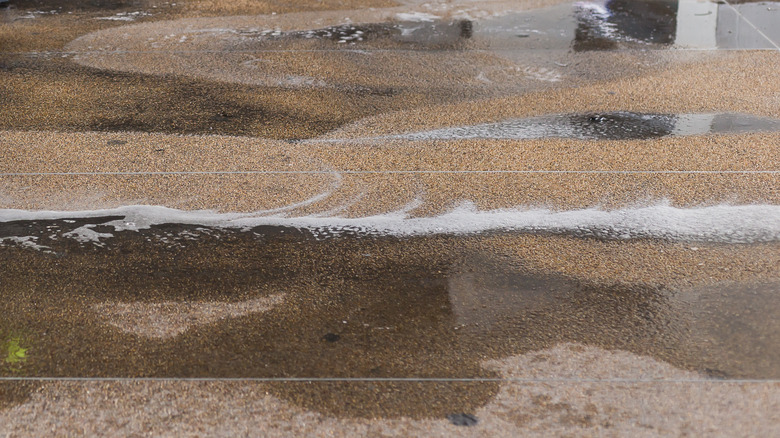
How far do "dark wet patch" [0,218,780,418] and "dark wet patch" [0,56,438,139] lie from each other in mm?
1357

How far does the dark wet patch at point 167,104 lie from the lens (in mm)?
4648

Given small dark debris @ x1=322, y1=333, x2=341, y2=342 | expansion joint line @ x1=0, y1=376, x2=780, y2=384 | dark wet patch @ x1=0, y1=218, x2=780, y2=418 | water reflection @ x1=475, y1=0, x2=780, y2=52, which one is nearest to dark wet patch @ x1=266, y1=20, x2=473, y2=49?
water reflection @ x1=475, y1=0, x2=780, y2=52

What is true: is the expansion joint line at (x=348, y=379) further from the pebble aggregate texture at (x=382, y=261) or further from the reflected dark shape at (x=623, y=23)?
the reflected dark shape at (x=623, y=23)

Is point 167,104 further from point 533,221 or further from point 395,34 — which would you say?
point 533,221

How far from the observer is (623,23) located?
6.72 meters

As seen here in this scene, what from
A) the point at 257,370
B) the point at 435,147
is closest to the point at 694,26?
the point at 435,147

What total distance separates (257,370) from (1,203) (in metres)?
1.90

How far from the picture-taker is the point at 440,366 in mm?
2639

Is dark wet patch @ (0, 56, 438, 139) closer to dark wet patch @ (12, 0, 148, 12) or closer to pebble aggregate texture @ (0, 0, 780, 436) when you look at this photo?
pebble aggregate texture @ (0, 0, 780, 436)

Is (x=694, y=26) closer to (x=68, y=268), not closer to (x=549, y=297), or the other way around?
(x=549, y=297)

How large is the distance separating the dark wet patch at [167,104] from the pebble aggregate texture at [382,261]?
0.07 ft

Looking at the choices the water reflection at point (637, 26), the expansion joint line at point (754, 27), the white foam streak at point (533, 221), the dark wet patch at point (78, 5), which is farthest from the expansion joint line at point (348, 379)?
the dark wet patch at point (78, 5)

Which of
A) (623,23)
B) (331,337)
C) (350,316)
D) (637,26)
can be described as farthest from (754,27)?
(331,337)

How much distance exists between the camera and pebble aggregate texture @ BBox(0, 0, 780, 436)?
2.48 meters
